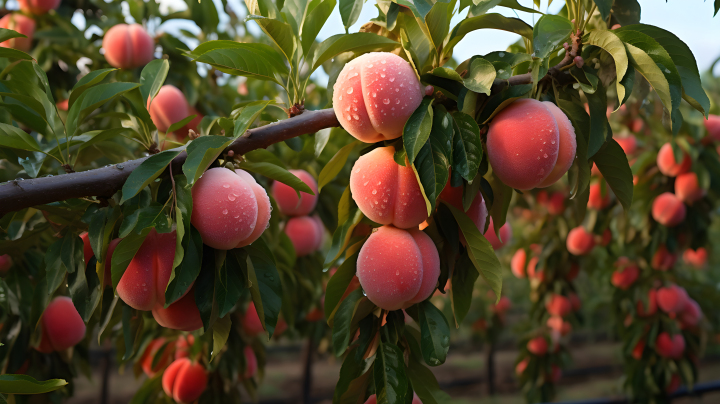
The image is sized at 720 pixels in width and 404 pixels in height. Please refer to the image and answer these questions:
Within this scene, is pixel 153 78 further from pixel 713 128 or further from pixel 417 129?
pixel 713 128

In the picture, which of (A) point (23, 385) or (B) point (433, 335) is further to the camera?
(B) point (433, 335)

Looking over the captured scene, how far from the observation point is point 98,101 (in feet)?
2.48

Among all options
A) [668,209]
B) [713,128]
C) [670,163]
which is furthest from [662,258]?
[713,128]

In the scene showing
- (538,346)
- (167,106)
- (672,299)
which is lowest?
(538,346)

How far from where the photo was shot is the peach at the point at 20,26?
1.55 metres

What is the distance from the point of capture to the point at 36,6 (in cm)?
159

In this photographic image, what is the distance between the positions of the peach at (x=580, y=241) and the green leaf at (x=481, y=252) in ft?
5.77

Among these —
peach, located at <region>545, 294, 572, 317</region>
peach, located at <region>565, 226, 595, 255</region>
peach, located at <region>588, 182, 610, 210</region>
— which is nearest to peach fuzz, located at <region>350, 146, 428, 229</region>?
peach, located at <region>588, 182, 610, 210</region>

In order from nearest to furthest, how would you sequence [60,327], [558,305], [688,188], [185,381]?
1. [60,327]
2. [185,381]
3. [688,188]
4. [558,305]

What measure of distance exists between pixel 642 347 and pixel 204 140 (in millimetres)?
2523

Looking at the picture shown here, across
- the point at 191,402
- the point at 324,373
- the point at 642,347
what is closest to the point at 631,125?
the point at 642,347

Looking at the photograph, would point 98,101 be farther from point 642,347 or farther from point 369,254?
point 642,347

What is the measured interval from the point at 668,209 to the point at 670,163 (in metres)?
0.19

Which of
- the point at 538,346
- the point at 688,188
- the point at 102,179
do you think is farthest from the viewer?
the point at 538,346
